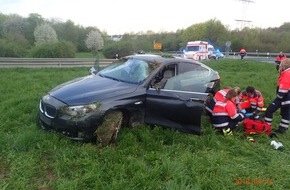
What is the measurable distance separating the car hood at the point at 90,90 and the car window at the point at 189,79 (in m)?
0.78

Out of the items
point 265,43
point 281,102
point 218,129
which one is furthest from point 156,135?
point 265,43

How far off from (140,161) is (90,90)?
1.50m

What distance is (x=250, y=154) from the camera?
5012 mm

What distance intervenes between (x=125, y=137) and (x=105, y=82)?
1.12 metres

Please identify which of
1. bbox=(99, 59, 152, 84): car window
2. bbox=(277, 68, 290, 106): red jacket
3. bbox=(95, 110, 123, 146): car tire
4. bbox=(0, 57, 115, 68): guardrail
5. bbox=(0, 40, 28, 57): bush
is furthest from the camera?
bbox=(0, 40, 28, 57): bush

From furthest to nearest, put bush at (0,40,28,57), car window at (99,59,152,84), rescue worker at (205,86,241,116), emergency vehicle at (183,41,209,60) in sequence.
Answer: emergency vehicle at (183,41,209,60) < bush at (0,40,28,57) < rescue worker at (205,86,241,116) < car window at (99,59,152,84)

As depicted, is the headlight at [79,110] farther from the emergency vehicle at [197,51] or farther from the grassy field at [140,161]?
the emergency vehicle at [197,51]

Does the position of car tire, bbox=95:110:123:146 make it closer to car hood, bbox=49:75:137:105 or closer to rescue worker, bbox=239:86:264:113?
car hood, bbox=49:75:137:105

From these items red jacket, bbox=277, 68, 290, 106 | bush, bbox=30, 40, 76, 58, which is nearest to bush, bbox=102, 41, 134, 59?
bush, bbox=30, 40, 76, 58

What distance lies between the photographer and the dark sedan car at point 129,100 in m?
4.55

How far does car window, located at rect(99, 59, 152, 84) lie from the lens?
5398mm

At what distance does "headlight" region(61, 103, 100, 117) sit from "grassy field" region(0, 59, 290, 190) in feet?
1.54

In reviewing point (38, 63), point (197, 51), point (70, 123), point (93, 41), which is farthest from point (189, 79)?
point (93, 41)

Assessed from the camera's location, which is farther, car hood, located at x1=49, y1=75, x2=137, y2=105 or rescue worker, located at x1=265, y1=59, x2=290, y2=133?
rescue worker, located at x1=265, y1=59, x2=290, y2=133
